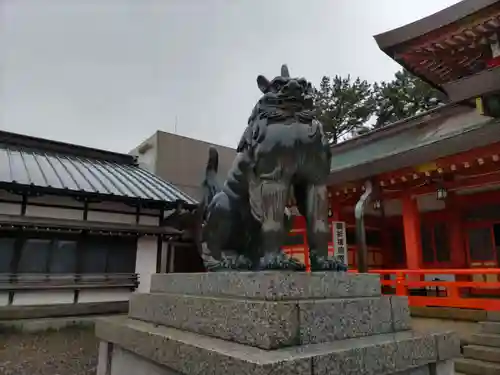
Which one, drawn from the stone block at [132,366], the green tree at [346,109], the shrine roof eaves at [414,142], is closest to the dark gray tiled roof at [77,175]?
the shrine roof eaves at [414,142]

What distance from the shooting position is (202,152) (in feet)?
53.9

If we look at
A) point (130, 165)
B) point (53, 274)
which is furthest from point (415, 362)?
point (130, 165)

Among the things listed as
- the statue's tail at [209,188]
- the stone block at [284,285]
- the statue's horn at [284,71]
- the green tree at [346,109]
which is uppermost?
the green tree at [346,109]

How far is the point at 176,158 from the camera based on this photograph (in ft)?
51.6

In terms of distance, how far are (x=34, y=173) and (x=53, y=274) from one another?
101 inches

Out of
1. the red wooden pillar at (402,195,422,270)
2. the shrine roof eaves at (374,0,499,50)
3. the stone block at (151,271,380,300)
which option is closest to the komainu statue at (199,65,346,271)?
the stone block at (151,271,380,300)

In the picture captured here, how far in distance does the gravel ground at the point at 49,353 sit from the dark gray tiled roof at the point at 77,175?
311cm

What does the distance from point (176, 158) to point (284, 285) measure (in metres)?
14.3

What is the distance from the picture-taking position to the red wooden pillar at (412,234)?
7871 millimetres

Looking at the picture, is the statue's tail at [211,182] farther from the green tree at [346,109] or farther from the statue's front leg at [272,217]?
the green tree at [346,109]

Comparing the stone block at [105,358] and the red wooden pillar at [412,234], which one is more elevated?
the red wooden pillar at [412,234]

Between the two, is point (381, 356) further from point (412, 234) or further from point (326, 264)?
A: point (412, 234)

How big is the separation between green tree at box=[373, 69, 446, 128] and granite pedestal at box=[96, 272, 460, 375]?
23.3 metres

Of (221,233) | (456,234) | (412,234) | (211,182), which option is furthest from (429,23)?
(221,233)
